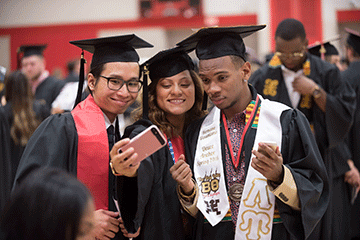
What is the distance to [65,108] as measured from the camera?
15.5 ft

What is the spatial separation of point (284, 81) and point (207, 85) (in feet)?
5.34

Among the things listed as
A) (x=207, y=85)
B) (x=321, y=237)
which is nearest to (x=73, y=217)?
(x=207, y=85)

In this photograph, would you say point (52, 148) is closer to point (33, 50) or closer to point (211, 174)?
point (211, 174)

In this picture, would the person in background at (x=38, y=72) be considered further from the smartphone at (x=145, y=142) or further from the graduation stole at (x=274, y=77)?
the smartphone at (x=145, y=142)

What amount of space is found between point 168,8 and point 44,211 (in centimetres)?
1203

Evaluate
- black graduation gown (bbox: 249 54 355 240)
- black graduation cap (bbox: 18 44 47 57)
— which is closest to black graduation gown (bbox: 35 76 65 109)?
black graduation cap (bbox: 18 44 47 57)

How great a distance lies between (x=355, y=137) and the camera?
5137 mm

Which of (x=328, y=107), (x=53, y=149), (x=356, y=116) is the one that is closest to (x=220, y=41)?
(x=53, y=149)

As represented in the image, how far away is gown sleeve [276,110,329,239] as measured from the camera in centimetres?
229

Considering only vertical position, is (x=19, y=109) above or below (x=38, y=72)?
below

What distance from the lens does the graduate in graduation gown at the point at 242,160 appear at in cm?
231

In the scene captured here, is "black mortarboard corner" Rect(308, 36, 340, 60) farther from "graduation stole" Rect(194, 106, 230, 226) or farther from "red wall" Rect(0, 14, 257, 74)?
"red wall" Rect(0, 14, 257, 74)

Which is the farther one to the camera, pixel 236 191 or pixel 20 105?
pixel 20 105

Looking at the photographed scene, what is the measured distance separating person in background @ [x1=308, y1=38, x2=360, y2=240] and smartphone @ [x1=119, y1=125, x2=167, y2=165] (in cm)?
271
